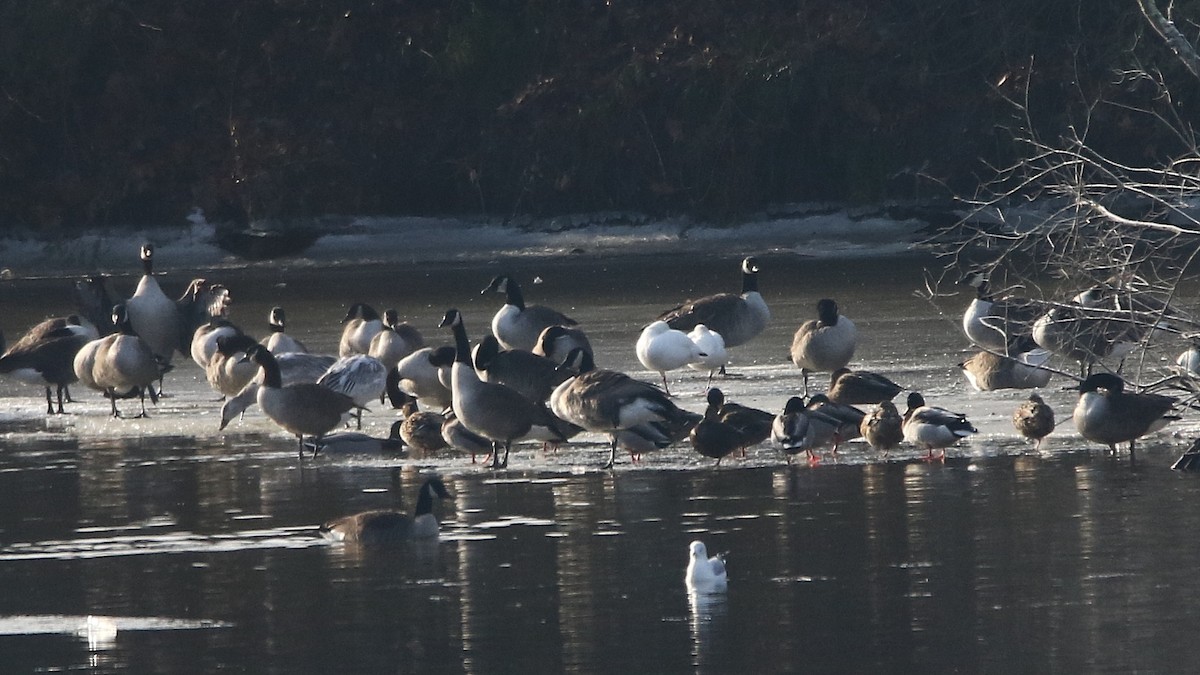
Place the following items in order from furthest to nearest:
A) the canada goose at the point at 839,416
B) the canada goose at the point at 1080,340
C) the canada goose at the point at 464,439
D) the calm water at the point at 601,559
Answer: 1. the canada goose at the point at 1080,340
2. the canada goose at the point at 464,439
3. the canada goose at the point at 839,416
4. the calm water at the point at 601,559

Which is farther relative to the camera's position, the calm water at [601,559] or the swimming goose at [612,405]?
the swimming goose at [612,405]

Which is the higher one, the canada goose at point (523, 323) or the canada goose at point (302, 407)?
the canada goose at point (523, 323)

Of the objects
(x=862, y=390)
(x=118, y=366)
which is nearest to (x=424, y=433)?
(x=862, y=390)

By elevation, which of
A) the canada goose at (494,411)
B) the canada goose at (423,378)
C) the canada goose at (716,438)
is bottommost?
the canada goose at (716,438)

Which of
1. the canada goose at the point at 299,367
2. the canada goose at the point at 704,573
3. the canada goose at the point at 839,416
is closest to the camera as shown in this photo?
the canada goose at the point at 704,573

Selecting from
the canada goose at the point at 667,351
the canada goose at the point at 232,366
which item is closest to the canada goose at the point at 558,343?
the canada goose at the point at 667,351

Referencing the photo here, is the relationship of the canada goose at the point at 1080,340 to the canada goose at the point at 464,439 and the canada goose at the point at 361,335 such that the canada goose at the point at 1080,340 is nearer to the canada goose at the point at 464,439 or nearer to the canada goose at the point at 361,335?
the canada goose at the point at 464,439

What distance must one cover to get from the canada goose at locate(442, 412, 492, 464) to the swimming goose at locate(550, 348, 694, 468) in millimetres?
532

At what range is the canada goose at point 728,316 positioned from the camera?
16750mm

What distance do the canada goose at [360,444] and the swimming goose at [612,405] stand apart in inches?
51.3

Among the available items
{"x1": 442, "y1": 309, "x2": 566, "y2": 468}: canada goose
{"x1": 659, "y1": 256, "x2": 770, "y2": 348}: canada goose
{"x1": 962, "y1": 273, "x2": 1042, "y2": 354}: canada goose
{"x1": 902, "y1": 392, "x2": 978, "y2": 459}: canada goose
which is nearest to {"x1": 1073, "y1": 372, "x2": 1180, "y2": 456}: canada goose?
{"x1": 902, "y1": 392, "x2": 978, "y2": 459}: canada goose

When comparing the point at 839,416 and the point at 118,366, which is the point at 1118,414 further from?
the point at 118,366

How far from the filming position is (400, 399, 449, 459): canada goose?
12547 mm

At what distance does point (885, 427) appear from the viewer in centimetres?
1172
